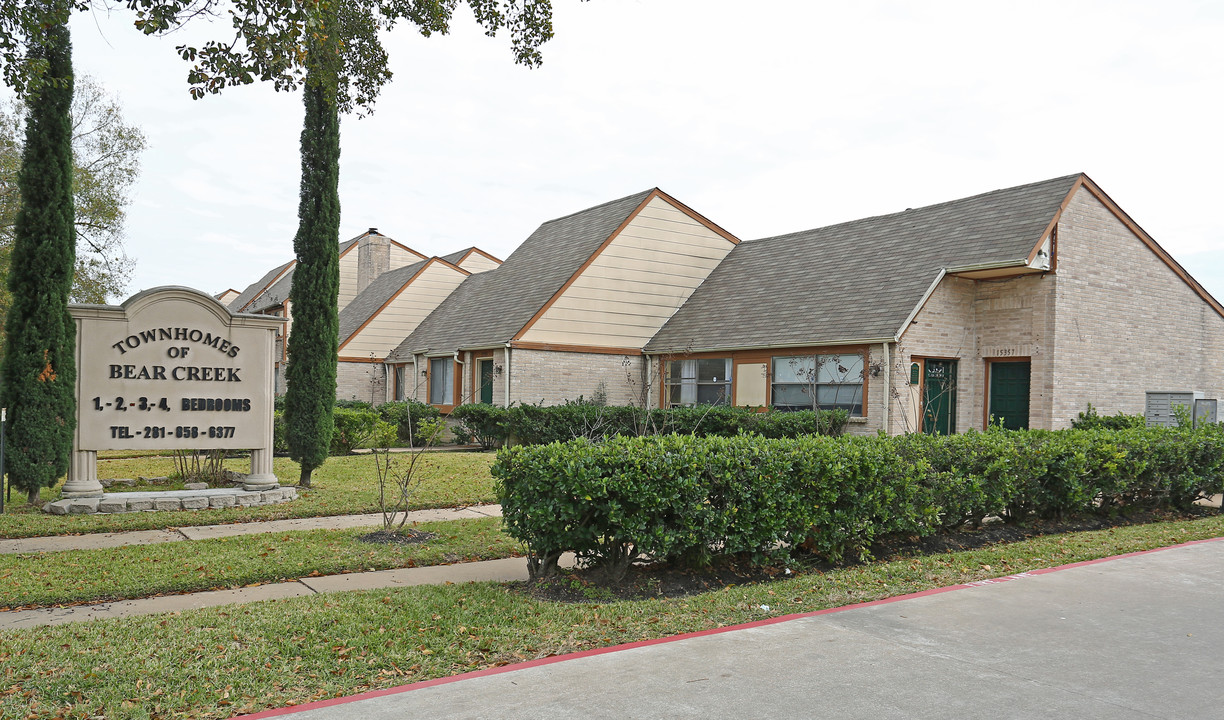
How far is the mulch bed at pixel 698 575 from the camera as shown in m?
7.30

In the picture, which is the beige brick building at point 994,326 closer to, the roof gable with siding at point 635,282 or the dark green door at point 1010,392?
the dark green door at point 1010,392

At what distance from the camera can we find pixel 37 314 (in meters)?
11.5

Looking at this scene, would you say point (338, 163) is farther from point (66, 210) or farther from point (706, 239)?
point (706, 239)

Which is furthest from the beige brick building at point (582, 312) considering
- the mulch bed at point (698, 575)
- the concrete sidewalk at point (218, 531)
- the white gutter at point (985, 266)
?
the mulch bed at point (698, 575)

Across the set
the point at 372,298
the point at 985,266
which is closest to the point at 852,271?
the point at 985,266

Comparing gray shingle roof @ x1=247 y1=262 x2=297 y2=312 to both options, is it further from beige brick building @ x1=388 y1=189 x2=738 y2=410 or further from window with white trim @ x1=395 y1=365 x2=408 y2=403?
beige brick building @ x1=388 y1=189 x2=738 y2=410

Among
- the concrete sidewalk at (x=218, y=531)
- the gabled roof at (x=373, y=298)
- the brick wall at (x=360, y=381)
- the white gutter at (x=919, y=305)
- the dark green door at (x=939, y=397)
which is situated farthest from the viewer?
the gabled roof at (x=373, y=298)

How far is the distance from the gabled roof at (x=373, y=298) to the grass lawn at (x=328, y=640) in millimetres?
25398

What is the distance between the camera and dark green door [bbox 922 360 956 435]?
18438 millimetres

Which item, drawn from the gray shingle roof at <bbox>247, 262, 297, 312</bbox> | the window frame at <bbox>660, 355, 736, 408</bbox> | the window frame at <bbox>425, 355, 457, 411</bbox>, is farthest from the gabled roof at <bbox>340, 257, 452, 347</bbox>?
the window frame at <bbox>660, 355, 736, 408</bbox>

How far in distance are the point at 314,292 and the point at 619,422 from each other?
28.0 ft

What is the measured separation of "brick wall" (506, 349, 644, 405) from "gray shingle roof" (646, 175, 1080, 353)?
3.96 ft

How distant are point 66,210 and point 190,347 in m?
2.44

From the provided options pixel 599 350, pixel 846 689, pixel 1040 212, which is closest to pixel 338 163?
pixel 599 350
